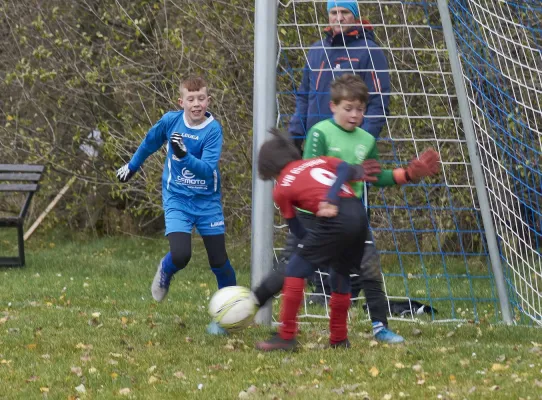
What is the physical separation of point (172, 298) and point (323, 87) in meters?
2.45

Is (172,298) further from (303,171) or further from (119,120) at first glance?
(119,120)

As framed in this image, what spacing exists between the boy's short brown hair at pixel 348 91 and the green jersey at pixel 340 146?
7.1 inches

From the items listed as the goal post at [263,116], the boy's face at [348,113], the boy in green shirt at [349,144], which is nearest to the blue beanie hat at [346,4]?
the goal post at [263,116]

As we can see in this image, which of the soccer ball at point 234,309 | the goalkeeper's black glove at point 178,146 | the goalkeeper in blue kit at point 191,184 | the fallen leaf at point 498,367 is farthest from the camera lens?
the goalkeeper in blue kit at point 191,184

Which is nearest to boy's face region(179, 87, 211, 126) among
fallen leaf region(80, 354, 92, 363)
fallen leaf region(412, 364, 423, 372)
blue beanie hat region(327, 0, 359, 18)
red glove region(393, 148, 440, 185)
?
blue beanie hat region(327, 0, 359, 18)

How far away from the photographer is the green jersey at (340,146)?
615cm

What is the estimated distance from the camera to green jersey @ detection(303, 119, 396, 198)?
6.15 metres

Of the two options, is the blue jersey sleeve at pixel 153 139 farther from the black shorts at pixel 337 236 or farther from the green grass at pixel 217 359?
the black shorts at pixel 337 236

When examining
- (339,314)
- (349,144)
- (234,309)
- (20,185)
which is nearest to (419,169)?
(349,144)

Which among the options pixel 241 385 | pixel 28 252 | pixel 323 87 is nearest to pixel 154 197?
pixel 28 252

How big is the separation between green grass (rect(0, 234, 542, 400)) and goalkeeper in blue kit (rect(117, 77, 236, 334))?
1.67 feet

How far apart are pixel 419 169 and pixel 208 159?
1.55 metres

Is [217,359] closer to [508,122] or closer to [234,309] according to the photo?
[234,309]

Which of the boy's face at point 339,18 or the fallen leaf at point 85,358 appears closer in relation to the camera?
the fallen leaf at point 85,358
